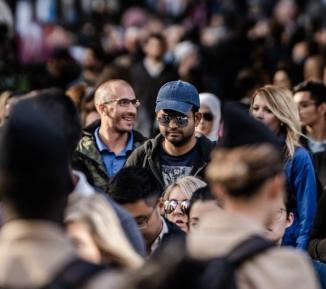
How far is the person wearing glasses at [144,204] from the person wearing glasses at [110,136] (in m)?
2.54

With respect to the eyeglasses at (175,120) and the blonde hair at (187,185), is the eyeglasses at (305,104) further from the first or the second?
the blonde hair at (187,185)

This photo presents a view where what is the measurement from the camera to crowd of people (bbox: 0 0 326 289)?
411 centimetres

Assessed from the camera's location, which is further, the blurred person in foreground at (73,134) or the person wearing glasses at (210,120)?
the person wearing glasses at (210,120)

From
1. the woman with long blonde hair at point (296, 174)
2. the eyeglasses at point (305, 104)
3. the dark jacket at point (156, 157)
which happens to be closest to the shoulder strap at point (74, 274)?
the dark jacket at point (156, 157)

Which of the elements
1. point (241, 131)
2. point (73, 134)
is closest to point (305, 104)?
point (73, 134)

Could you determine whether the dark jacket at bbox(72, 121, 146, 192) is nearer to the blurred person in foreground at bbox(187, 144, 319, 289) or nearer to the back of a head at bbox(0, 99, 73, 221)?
the blurred person in foreground at bbox(187, 144, 319, 289)

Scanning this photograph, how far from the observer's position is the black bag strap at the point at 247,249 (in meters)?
4.34

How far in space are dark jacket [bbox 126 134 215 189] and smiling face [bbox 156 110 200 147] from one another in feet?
0.34

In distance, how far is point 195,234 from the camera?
4.44m

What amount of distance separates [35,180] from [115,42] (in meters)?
18.5

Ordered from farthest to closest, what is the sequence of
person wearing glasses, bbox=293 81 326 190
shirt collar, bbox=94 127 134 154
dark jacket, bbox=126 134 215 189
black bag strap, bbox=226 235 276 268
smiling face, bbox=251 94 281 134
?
person wearing glasses, bbox=293 81 326 190, shirt collar, bbox=94 127 134 154, smiling face, bbox=251 94 281 134, dark jacket, bbox=126 134 215 189, black bag strap, bbox=226 235 276 268

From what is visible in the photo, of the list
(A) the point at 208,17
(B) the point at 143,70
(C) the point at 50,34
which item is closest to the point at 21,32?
(C) the point at 50,34

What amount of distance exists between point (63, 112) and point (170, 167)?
123 inches

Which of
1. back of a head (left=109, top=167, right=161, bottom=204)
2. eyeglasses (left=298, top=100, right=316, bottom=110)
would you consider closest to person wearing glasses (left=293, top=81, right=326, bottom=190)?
eyeglasses (left=298, top=100, right=316, bottom=110)
